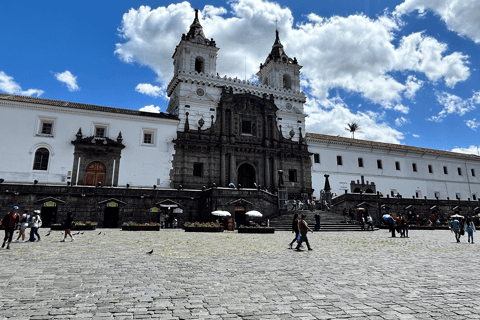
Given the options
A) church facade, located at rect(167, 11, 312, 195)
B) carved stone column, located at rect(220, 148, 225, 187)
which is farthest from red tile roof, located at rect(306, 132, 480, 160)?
carved stone column, located at rect(220, 148, 225, 187)

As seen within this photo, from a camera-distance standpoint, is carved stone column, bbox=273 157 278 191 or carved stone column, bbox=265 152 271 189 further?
carved stone column, bbox=273 157 278 191

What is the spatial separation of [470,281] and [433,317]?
3528 millimetres

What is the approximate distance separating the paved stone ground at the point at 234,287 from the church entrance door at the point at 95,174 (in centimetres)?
2143

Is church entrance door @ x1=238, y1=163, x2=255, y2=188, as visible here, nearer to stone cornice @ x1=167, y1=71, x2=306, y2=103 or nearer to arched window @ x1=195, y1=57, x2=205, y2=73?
stone cornice @ x1=167, y1=71, x2=306, y2=103

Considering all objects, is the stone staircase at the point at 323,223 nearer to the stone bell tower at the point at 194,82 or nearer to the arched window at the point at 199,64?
the stone bell tower at the point at 194,82

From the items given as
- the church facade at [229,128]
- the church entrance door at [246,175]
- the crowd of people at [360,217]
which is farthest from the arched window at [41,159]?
the crowd of people at [360,217]

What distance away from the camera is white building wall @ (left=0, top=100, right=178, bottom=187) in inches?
1155

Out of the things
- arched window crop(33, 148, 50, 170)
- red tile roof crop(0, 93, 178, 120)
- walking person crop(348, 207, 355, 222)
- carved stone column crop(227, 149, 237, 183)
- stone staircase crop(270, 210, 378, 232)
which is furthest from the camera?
carved stone column crop(227, 149, 237, 183)

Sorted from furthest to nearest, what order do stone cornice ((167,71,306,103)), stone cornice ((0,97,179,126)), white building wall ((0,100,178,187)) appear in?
stone cornice ((167,71,306,103)) < stone cornice ((0,97,179,126)) < white building wall ((0,100,178,187))

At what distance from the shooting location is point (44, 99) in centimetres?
3244

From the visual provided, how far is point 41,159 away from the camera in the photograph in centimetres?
3005

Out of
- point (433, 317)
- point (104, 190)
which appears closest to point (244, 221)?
point (104, 190)

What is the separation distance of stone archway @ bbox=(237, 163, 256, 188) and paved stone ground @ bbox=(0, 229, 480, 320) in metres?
26.0

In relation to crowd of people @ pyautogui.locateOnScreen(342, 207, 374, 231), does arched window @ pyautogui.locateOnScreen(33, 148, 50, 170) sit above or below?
above
